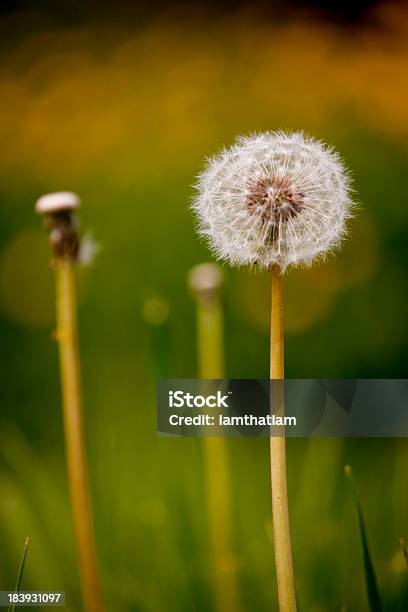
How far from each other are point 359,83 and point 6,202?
0.70m

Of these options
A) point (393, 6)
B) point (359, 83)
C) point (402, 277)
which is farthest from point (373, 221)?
point (393, 6)

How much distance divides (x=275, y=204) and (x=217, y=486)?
0.54 metres

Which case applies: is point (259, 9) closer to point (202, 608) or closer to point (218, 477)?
point (218, 477)

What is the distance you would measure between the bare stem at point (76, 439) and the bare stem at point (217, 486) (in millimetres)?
206

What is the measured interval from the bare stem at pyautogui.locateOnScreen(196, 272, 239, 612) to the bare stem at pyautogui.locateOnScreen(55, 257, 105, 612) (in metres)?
0.21

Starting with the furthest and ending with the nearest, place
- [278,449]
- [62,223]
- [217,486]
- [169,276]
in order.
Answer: [169,276] → [217,486] → [62,223] → [278,449]

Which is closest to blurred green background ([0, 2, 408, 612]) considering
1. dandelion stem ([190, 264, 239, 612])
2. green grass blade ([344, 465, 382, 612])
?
dandelion stem ([190, 264, 239, 612])

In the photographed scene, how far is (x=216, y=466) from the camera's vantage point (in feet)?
4.08

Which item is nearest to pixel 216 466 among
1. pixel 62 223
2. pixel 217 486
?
pixel 217 486

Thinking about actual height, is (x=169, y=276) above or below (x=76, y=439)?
above

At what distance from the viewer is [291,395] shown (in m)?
1.23

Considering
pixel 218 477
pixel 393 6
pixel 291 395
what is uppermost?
pixel 393 6

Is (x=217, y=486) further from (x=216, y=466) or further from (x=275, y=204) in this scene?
(x=275, y=204)

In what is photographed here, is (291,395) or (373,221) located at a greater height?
(373,221)
